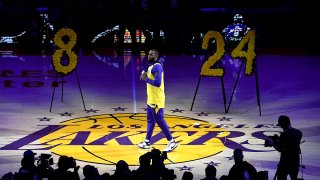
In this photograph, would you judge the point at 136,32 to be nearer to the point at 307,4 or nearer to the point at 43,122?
the point at 307,4

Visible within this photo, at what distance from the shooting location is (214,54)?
17.4 meters

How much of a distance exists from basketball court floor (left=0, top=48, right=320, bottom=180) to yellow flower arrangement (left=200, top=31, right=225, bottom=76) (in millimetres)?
476

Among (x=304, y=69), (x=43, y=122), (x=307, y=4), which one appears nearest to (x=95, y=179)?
(x=43, y=122)

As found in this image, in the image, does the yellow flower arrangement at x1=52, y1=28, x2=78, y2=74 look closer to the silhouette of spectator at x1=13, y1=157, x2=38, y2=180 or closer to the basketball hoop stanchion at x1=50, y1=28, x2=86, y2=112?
the basketball hoop stanchion at x1=50, y1=28, x2=86, y2=112

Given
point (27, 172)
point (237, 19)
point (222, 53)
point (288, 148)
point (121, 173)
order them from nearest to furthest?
point (121, 173) → point (27, 172) → point (288, 148) → point (222, 53) → point (237, 19)

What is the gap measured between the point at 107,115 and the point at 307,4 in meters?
16.1

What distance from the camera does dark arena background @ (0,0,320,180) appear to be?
14.3 metres

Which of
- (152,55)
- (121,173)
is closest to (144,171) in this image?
(121,173)

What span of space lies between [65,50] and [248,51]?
4.49m

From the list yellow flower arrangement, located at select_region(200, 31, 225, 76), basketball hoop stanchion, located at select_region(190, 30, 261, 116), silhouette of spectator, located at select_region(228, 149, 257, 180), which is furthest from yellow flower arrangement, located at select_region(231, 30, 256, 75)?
silhouette of spectator, located at select_region(228, 149, 257, 180)

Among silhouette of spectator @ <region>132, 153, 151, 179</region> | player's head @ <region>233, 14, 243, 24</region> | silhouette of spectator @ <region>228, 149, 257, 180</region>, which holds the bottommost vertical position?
silhouette of spectator @ <region>228, 149, 257, 180</region>

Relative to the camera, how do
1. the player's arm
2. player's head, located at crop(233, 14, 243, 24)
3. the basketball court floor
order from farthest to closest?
player's head, located at crop(233, 14, 243, 24) → the basketball court floor → the player's arm

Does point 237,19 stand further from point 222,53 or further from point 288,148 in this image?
point 288,148

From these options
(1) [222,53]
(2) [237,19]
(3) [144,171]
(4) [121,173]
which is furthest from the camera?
(2) [237,19]
